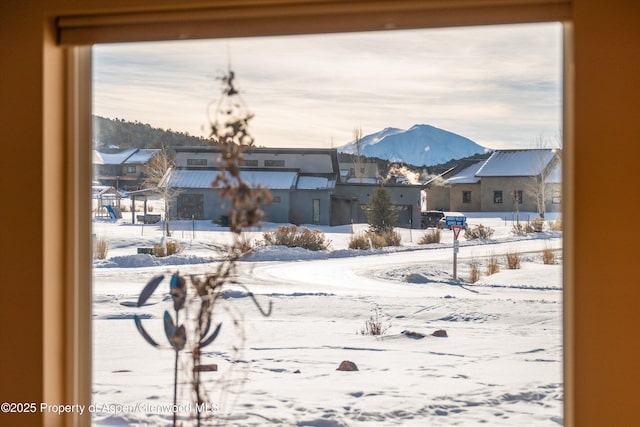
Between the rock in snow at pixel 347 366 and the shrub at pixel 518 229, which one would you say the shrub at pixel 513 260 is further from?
the rock in snow at pixel 347 366

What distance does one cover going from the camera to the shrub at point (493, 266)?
2.16m

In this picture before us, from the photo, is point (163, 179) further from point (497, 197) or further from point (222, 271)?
point (497, 197)

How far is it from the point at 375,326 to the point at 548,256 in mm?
633

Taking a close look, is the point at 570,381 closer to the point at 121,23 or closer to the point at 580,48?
the point at 580,48

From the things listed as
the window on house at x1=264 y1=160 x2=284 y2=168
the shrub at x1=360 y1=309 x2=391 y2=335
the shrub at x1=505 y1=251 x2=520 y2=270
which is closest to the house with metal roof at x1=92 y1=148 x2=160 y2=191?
the window on house at x1=264 y1=160 x2=284 y2=168

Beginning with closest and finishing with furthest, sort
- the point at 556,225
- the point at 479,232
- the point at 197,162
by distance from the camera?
the point at 556,225 < the point at 479,232 < the point at 197,162

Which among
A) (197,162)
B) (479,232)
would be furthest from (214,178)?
(479,232)

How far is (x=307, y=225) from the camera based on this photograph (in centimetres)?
226

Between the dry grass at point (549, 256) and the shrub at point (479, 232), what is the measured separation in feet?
0.60

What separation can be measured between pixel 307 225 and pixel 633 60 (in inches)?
46.0

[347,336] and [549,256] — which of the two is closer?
[549,256]

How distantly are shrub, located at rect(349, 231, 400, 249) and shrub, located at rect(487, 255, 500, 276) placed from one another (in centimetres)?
33

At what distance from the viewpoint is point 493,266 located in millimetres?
2162

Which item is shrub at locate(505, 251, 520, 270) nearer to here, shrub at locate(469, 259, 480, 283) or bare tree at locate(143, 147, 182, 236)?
shrub at locate(469, 259, 480, 283)
